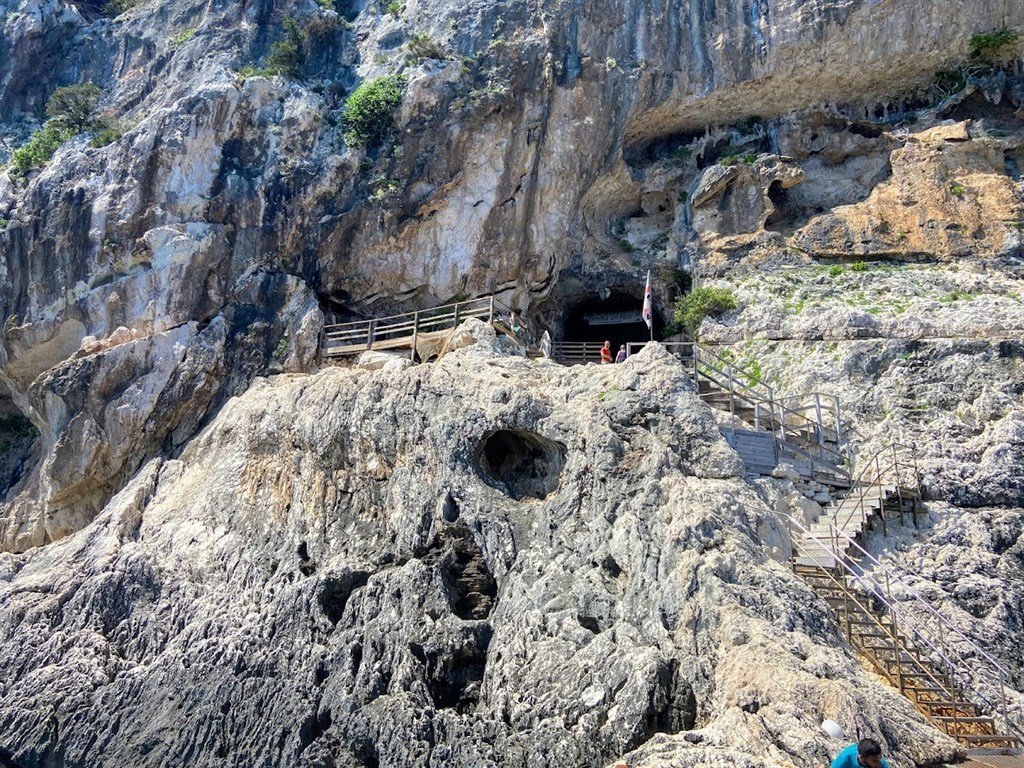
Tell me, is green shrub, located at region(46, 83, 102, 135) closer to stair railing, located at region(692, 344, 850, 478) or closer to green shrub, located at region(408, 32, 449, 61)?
green shrub, located at region(408, 32, 449, 61)

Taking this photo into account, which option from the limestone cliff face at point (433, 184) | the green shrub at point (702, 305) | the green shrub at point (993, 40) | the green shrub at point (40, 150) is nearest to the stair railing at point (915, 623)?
the green shrub at point (702, 305)

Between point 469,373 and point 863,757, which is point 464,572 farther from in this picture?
point 863,757

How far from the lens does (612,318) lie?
25.7 meters

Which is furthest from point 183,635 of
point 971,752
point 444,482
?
point 971,752

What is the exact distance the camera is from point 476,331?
19078 mm

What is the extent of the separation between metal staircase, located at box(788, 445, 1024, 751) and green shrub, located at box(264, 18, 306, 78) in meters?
16.2

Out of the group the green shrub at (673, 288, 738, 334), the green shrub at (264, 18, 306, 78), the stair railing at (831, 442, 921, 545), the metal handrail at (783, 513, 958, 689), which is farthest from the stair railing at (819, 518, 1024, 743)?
the green shrub at (264, 18, 306, 78)

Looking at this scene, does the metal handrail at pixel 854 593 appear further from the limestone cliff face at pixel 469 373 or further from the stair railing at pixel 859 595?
the limestone cliff face at pixel 469 373

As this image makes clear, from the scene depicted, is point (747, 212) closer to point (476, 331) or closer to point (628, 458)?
point (476, 331)

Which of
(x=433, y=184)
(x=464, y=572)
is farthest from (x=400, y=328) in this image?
(x=464, y=572)

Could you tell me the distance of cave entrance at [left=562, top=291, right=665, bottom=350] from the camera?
25.3m

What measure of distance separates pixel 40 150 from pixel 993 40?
2269cm

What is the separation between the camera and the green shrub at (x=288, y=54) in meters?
24.0

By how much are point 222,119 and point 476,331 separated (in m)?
8.35
